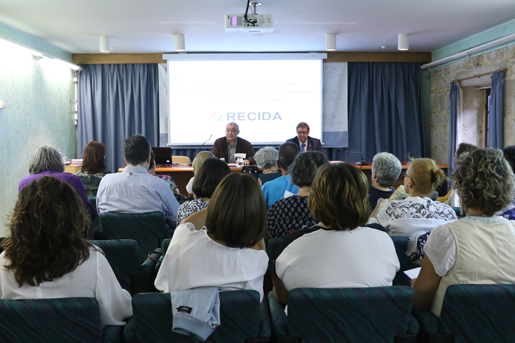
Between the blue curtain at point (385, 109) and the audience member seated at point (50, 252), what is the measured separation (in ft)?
22.7

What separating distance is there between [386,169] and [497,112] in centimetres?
376

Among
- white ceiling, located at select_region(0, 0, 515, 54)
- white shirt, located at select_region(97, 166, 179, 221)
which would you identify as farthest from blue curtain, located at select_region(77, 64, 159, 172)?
white shirt, located at select_region(97, 166, 179, 221)

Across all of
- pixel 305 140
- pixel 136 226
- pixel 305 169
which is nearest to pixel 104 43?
pixel 305 140

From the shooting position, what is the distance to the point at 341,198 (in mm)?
1564

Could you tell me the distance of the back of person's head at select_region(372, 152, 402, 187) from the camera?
2844 millimetres

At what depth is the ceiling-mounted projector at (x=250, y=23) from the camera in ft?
15.4

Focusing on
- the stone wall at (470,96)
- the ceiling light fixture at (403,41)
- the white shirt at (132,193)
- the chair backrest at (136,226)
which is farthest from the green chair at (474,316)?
the ceiling light fixture at (403,41)

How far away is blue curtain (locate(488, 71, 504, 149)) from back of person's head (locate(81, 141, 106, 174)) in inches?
194

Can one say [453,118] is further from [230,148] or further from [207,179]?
→ [207,179]

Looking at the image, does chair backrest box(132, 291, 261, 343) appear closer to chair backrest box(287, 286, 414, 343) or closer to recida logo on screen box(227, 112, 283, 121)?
chair backrest box(287, 286, 414, 343)

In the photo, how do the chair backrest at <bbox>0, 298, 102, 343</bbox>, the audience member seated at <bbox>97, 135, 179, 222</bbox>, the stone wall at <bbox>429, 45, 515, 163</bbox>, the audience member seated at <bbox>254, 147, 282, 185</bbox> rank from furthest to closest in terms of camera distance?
the stone wall at <bbox>429, 45, 515, 163</bbox> < the audience member seated at <bbox>254, 147, 282, 185</bbox> < the audience member seated at <bbox>97, 135, 179, 222</bbox> < the chair backrest at <bbox>0, 298, 102, 343</bbox>

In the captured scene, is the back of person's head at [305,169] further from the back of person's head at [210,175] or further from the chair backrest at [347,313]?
the chair backrest at [347,313]

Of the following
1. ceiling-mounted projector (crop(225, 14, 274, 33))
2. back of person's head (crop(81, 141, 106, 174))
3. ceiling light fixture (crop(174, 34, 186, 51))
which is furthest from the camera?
ceiling light fixture (crop(174, 34, 186, 51))

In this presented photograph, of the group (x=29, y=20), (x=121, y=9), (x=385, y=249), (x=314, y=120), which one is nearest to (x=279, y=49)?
(x=314, y=120)
